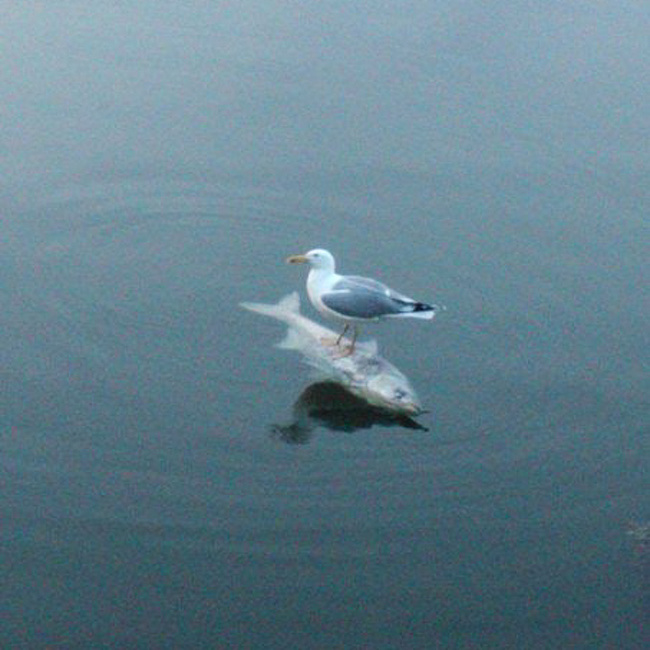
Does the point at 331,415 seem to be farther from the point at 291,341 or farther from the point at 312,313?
the point at 312,313

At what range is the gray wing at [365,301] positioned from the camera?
8406 millimetres

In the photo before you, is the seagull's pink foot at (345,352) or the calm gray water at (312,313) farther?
the seagull's pink foot at (345,352)

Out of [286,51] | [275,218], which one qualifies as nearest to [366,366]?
[275,218]

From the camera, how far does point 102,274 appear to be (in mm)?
8969

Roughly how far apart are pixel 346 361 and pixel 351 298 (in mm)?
396

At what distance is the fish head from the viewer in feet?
26.4

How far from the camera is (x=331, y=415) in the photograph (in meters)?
8.08

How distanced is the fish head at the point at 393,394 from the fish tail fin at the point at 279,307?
86 centimetres

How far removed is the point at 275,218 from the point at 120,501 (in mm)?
3226

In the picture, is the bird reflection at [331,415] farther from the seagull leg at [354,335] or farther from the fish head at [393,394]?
the seagull leg at [354,335]

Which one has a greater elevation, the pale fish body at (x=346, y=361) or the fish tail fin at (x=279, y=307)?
the fish tail fin at (x=279, y=307)

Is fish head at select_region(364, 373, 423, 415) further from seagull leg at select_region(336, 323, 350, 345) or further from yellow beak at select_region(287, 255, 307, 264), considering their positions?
yellow beak at select_region(287, 255, 307, 264)

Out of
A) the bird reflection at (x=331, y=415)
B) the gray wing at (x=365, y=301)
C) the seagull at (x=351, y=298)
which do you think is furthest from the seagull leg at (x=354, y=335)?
the bird reflection at (x=331, y=415)

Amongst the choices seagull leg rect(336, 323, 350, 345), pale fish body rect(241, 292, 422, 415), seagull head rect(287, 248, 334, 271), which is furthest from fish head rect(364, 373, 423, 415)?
seagull head rect(287, 248, 334, 271)
